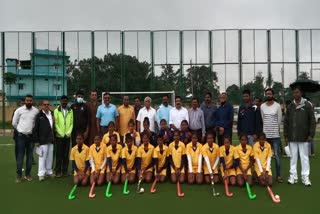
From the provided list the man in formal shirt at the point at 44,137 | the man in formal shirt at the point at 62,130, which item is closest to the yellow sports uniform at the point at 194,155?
the man in formal shirt at the point at 62,130

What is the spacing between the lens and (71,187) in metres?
7.13

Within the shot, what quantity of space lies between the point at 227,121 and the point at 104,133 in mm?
2951

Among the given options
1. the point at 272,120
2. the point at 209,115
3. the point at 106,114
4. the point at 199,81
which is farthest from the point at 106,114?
the point at 199,81

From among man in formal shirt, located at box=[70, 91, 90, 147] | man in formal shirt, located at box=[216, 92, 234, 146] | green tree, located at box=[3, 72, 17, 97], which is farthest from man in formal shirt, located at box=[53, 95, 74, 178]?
green tree, located at box=[3, 72, 17, 97]

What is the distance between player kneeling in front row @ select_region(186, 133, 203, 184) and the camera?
23.9ft

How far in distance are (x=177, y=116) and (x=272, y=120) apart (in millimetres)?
2130

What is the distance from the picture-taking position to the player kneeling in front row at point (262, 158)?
701 centimetres

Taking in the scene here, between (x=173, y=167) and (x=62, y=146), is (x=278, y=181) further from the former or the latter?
(x=62, y=146)

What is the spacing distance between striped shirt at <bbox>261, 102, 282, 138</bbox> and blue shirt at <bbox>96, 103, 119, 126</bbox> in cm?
345

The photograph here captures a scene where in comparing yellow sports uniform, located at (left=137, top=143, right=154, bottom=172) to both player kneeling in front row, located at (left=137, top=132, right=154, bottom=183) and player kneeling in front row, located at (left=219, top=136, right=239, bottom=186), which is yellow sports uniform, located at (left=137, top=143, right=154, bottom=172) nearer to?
player kneeling in front row, located at (left=137, top=132, right=154, bottom=183)

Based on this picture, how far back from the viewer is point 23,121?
7.79 meters

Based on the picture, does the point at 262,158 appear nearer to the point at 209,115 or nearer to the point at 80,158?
the point at 209,115

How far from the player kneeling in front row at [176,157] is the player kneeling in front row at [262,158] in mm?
1503

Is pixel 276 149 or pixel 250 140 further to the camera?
pixel 250 140
